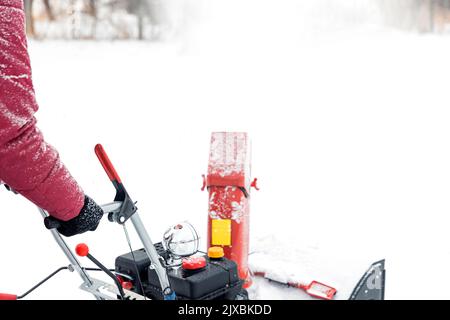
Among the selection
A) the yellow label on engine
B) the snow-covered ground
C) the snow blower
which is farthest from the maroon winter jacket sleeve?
the snow-covered ground

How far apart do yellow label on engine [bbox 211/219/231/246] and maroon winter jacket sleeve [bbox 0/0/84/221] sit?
1209mm

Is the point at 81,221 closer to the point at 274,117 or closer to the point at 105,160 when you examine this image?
the point at 105,160

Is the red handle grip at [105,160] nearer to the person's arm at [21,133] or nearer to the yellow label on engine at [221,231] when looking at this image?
the person's arm at [21,133]

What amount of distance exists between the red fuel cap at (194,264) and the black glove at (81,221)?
474 mm

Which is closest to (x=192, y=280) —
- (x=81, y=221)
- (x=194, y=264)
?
(x=194, y=264)

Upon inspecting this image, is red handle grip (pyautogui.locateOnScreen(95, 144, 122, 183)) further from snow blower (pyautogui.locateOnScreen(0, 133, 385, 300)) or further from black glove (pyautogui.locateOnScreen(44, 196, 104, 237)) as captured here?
black glove (pyautogui.locateOnScreen(44, 196, 104, 237))

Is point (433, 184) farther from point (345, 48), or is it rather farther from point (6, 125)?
point (6, 125)

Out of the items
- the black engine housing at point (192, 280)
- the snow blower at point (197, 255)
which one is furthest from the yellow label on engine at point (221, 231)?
the black engine housing at point (192, 280)

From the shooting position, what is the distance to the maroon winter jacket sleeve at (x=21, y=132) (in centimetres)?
120

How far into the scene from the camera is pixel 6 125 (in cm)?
120

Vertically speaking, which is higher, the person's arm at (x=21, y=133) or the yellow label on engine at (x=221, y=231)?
the person's arm at (x=21, y=133)

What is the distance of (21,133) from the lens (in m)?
1.24
